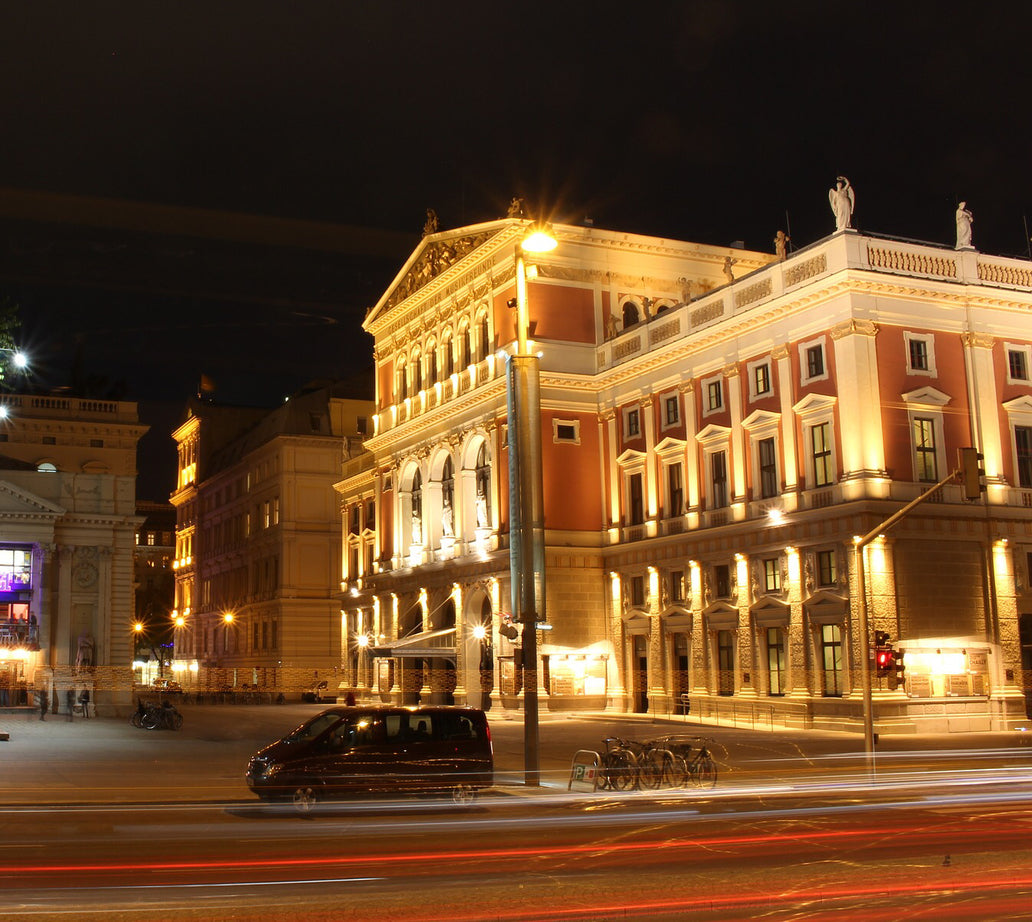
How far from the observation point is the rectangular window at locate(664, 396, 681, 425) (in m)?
50.5

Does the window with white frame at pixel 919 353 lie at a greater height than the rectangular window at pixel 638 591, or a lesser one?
greater

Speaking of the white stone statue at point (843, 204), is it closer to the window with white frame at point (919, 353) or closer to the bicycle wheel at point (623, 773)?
the window with white frame at point (919, 353)

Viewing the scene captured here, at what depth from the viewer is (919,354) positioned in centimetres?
4197

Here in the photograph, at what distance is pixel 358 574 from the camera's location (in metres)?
75.4

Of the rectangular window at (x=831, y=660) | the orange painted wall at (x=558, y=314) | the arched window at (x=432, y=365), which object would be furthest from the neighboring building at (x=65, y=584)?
the rectangular window at (x=831, y=660)

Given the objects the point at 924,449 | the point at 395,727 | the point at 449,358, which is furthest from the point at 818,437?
the point at 449,358

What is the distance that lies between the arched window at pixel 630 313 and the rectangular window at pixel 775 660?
1904cm

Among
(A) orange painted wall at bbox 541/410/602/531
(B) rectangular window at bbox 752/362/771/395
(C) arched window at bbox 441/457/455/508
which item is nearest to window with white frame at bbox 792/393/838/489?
(B) rectangular window at bbox 752/362/771/395

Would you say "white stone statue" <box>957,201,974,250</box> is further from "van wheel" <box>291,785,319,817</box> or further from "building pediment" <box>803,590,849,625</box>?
"van wheel" <box>291,785,319,817</box>

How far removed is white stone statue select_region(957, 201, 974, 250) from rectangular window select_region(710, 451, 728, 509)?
445 inches

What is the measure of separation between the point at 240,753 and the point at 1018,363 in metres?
29.6

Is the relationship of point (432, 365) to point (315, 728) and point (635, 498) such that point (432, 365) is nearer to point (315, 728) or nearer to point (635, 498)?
point (635, 498)

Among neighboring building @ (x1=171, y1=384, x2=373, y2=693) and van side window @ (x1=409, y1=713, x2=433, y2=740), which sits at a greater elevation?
neighboring building @ (x1=171, y1=384, x2=373, y2=693)

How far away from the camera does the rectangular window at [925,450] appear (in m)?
40.8
